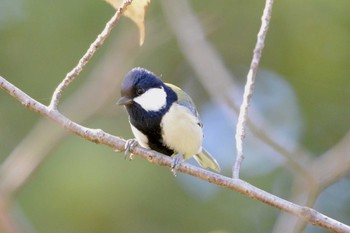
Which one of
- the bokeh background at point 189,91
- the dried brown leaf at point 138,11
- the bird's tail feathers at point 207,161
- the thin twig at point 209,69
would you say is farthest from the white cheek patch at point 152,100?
the bokeh background at point 189,91

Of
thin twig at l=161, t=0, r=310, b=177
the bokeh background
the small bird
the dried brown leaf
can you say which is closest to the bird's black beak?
the small bird

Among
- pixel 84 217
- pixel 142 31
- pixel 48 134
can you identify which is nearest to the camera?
pixel 142 31

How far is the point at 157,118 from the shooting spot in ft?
7.48

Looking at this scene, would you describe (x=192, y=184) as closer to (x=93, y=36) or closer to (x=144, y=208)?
(x=144, y=208)

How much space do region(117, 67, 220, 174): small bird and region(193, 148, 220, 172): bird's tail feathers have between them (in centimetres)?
27

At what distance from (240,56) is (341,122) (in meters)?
0.57

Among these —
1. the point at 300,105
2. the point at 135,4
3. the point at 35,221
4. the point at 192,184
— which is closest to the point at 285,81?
the point at 300,105

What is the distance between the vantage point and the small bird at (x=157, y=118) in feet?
7.38

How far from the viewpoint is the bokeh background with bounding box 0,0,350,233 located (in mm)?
3541

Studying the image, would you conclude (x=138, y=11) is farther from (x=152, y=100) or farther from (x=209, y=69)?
(x=209, y=69)

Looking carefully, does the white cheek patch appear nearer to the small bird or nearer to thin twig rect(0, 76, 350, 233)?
the small bird

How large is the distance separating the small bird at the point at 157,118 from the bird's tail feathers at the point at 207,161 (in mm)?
272

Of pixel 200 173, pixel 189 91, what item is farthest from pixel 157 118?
pixel 189 91

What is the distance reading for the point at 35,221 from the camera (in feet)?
11.9
